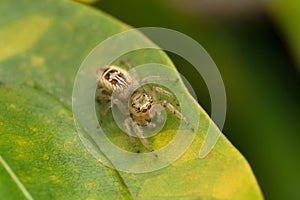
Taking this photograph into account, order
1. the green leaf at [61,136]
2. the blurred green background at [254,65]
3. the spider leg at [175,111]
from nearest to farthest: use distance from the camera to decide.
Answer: the green leaf at [61,136] < the spider leg at [175,111] < the blurred green background at [254,65]

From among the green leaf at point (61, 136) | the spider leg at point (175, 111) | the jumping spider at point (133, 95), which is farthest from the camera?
the jumping spider at point (133, 95)

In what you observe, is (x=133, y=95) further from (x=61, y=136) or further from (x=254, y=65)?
(x=254, y=65)

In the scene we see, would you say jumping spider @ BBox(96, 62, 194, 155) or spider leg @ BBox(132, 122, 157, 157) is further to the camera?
jumping spider @ BBox(96, 62, 194, 155)

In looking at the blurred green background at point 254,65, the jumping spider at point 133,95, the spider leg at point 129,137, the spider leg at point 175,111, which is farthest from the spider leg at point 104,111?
the blurred green background at point 254,65

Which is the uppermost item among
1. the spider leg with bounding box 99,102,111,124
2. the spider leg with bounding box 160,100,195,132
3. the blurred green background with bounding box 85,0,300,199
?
the blurred green background with bounding box 85,0,300,199

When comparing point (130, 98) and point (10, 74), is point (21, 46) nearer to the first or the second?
point (10, 74)

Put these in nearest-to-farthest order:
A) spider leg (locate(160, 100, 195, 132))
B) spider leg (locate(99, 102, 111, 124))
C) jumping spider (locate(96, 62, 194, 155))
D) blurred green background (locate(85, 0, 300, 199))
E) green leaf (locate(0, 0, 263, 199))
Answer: green leaf (locate(0, 0, 263, 199)) → spider leg (locate(160, 100, 195, 132)) → jumping spider (locate(96, 62, 194, 155)) → spider leg (locate(99, 102, 111, 124)) → blurred green background (locate(85, 0, 300, 199))

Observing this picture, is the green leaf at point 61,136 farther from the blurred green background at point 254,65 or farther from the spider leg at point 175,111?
the blurred green background at point 254,65

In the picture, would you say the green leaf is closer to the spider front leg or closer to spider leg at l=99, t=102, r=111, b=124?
the spider front leg

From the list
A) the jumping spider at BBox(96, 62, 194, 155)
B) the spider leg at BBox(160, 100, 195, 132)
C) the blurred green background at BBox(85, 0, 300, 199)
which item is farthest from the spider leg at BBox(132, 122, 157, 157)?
the blurred green background at BBox(85, 0, 300, 199)
